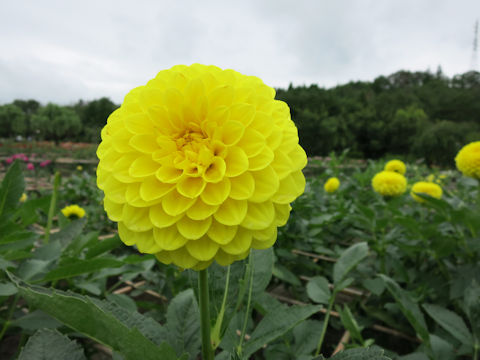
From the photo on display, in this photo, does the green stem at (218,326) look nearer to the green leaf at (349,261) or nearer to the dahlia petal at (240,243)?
the dahlia petal at (240,243)

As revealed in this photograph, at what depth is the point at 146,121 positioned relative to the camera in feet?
1.63

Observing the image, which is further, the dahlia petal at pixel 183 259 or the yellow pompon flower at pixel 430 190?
the yellow pompon flower at pixel 430 190

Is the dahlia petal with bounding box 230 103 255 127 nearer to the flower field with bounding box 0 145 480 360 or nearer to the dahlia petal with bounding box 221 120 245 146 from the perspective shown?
the dahlia petal with bounding box 221 120 245 146

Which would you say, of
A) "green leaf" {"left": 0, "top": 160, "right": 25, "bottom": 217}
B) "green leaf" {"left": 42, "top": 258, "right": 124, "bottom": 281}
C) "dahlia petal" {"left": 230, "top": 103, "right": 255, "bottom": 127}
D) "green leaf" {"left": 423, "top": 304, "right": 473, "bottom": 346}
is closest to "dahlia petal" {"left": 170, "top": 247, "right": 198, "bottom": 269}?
"dahlia petal" {"left": 230, "top": 103, "right": 255, "bottom": 127}

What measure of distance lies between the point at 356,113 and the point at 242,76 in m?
32.7

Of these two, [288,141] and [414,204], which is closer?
[288,141]

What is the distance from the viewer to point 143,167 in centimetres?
49

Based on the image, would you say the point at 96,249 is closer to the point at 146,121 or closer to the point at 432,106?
the point at 146,121

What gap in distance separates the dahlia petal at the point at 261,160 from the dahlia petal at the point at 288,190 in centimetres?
4

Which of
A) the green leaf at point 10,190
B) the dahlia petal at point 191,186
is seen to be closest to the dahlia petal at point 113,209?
the dahlia petal at point 191,186

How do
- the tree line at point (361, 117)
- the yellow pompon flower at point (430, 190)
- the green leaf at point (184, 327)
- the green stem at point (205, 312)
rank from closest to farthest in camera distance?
the green stem at point (205, 312) → the green leaf at point (184, 327) → the yellow pompon flower at point (430, 190) → the tree line at point (361, 117)

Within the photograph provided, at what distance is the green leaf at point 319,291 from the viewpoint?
0.87 meters

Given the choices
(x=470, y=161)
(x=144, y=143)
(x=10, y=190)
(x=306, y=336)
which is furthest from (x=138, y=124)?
(x=470, y=161)

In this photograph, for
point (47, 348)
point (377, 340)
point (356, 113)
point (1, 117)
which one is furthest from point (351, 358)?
point (1, 117)
